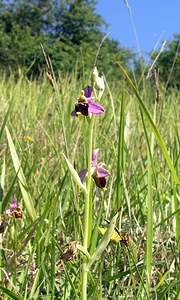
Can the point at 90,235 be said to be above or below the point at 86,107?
below

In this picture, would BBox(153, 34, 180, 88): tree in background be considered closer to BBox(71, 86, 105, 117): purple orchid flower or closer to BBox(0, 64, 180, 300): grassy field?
BBox(0, 64, 180, 300): grassy field

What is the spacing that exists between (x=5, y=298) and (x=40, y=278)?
108 mm

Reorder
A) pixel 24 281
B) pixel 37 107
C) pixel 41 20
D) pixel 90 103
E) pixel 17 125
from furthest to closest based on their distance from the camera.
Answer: pixel 41 20 → pixel 37 107 → pixel 17 125 → pixel 24 281 → pixel 90 103

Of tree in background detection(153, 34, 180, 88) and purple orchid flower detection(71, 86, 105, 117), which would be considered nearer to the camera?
purple orchid flower detection(71, 86, 105, 117)

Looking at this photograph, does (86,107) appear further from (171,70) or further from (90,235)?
(171,70)

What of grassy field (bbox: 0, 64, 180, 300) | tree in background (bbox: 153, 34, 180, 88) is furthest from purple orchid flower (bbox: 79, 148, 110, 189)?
tree in background (bbox: 153, 34, 180, 88)

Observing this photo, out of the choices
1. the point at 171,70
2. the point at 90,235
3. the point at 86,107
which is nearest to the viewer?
the point at 86,107

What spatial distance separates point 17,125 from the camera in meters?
1.99

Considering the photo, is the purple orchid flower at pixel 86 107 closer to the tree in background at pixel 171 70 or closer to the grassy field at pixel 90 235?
the grassy field at pixel 90 235

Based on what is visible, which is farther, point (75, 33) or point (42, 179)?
point (75, 33)

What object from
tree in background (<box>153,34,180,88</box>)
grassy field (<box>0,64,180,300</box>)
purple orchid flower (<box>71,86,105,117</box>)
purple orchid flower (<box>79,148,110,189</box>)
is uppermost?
tree in background (<box>153,34,180,88</box>)

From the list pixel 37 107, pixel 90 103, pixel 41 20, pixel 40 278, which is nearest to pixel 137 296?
pixel 40 278

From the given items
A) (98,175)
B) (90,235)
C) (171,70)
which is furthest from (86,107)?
(171,70)

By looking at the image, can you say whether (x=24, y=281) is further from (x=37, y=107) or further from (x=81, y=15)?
(x=81, y=15)
